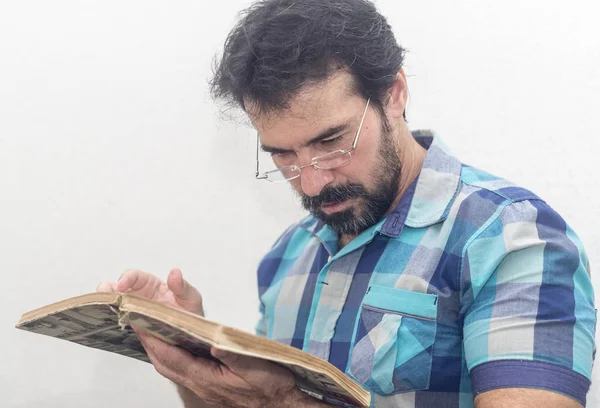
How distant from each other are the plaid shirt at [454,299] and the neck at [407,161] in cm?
4

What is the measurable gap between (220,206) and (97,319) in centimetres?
78

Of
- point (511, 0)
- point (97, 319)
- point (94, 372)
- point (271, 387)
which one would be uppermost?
point (511, 0)

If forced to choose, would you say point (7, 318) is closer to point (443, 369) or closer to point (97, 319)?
point (97, 319)

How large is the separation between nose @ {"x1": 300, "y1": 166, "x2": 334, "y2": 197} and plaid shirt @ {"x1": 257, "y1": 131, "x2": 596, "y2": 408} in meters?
0.11

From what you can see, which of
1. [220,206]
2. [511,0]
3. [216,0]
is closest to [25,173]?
[220,206]

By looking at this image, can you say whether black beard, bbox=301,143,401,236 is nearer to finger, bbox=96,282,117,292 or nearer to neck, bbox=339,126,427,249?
neck, bbox=339,126,427,249

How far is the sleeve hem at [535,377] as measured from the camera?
0.83 meters

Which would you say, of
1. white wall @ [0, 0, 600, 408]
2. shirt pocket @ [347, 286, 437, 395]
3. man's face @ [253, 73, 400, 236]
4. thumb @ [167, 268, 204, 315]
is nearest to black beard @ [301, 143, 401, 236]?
man's face @ [253, 73, 400, 236]

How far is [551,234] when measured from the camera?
0.93 metres

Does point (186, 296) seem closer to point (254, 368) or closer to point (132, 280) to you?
point (132, 280)

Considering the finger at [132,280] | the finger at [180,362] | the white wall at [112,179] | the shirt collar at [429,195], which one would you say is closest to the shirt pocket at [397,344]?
the shirt collar at [429,195]

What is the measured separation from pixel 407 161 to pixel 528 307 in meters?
0.36

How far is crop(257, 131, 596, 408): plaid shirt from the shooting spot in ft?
2.81

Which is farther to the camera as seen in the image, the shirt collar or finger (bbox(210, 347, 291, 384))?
the shirt collar
